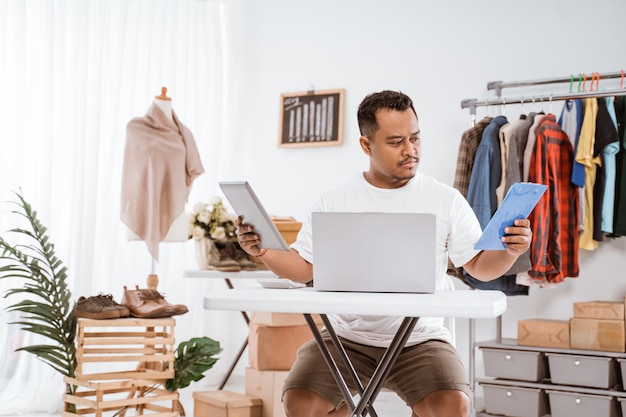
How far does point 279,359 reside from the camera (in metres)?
3.47

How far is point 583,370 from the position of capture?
132 inches

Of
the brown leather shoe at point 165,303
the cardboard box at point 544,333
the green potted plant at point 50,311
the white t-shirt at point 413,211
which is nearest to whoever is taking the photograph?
the white t-shirt at point 413,211

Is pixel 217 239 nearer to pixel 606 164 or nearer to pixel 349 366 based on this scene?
pixel 606 164

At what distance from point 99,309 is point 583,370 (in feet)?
6.78

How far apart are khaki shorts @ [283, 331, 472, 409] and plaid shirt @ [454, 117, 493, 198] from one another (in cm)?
176

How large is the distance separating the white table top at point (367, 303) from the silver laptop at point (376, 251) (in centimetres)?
6

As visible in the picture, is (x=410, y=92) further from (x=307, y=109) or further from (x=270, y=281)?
(x=270, y=281)

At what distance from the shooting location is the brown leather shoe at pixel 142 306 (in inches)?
121

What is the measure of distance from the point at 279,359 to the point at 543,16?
2.25 m

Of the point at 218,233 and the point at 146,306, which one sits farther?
the point at 218,233

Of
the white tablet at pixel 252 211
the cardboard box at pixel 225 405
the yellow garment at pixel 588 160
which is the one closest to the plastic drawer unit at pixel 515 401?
the yellow garment at pixel 588 160

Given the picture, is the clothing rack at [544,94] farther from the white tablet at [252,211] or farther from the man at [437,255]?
the white tablet at [252,211]

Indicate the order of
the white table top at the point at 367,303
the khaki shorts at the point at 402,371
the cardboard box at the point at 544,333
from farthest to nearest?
1. the cardboard box at the point at 544,333
2. the khaki shorts at the point at 402,371
3. the white table top at the point at 367,303

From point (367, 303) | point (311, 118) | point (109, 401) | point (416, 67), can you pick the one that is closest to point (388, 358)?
point (367, 303)
